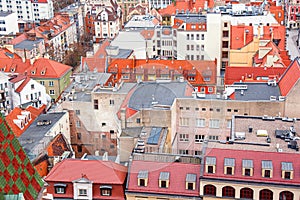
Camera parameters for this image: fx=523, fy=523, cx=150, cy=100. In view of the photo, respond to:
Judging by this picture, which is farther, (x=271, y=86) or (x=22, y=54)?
(x=22, y=54)

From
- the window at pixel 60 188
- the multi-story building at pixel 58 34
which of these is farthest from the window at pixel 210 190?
the multi-story building at pixel 58 34

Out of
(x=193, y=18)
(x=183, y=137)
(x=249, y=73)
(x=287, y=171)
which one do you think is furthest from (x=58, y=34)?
(x=287, y=171)

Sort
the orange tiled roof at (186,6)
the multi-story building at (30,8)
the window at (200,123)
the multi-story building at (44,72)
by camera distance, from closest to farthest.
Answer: the window at (200,123)
the multi-story building at (44,72)
the orange tiled roof at (186,6)
the multi-story building at (30,8)

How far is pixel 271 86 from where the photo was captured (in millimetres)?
29750

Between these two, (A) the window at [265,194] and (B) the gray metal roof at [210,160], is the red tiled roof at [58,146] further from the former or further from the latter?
(A) the window at [265,194]

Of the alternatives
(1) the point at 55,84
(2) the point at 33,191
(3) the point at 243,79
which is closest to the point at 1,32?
(1) the point at 55,84

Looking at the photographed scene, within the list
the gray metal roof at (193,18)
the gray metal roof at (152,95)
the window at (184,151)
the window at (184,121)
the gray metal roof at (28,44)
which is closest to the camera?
the gray metal roof at (152,95)

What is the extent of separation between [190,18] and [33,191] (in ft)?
113

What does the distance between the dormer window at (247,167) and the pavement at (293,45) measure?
3435cm

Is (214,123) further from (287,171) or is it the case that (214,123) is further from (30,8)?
(30,8)

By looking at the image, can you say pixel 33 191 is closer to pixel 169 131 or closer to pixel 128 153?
pixel 128 153

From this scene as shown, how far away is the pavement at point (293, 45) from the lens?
55041mm

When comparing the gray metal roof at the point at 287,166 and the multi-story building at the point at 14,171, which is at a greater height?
the multi-story building at the point at 14,171

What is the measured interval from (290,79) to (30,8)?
53461mm
